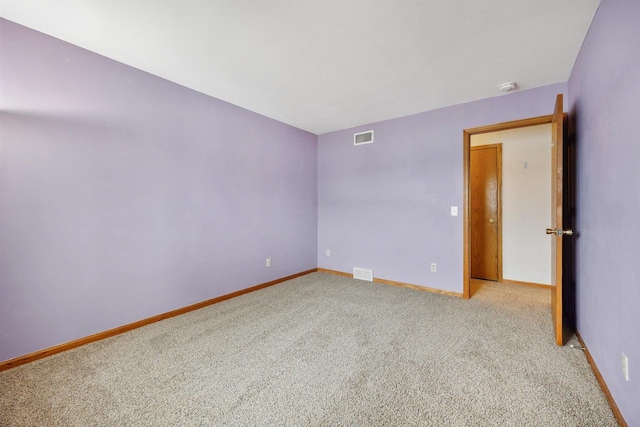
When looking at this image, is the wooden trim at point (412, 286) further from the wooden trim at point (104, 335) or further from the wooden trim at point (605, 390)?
the wooden trim at point (104, 335)

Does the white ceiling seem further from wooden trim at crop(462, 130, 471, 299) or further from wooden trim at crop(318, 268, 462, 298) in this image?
wooden trim at crop(318, 268, 462, 298)

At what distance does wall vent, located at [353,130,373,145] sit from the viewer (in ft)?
13.1

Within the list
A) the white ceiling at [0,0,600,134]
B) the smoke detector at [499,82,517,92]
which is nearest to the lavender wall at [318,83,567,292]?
the smoke detector at [499,82,517,92]

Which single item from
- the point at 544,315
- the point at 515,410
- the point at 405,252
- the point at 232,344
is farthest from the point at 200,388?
the point at 544,315

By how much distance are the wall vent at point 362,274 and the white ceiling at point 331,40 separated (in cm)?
250

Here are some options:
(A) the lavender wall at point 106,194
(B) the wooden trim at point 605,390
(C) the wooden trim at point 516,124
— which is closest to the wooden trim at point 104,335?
(A) the lavender wall at point 106,194

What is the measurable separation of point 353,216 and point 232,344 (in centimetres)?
262

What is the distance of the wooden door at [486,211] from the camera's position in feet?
13.0

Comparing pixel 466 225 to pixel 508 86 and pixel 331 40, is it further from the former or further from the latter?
pixel 331 40

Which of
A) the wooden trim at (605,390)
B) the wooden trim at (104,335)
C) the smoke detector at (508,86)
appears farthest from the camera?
the smoke detector at (508,86)

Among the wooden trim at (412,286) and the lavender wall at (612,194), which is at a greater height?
the lavender wall at (612,194)

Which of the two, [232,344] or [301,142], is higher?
[301,142]

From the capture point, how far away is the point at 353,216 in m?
4.18

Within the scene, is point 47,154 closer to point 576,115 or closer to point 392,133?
point 392,133
